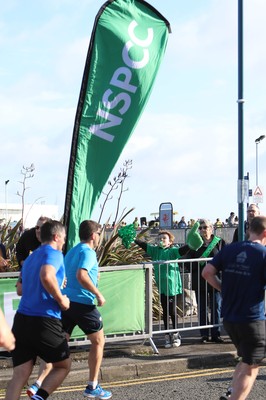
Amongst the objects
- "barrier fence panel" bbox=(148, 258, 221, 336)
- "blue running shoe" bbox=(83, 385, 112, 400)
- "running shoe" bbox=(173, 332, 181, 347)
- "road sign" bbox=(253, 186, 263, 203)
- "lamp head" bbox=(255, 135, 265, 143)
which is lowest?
"blue running shoe" bbox=(83, 385, 112, 400)

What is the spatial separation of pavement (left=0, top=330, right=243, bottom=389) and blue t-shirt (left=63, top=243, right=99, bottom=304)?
1.28m

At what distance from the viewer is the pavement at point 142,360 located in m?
8.00

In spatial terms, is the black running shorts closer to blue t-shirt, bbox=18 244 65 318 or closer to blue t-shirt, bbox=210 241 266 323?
blue t-shirt, bbox=18 244 65 318

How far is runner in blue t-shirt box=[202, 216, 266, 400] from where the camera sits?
5.80 meters

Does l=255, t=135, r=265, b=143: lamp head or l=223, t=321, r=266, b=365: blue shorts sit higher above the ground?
l=255, t=135, r=265, b=143: lamp head

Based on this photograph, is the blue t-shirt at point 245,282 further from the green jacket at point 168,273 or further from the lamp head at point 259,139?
the lamp head at point 259,139

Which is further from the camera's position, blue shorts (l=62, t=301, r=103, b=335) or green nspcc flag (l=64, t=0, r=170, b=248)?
green nspcc flag (l=64, t=0, r=170, b=248)

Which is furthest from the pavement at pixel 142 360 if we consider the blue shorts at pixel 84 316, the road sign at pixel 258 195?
the road sign at pixel 258 195

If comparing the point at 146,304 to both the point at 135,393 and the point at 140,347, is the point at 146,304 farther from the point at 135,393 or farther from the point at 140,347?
the point at 135,393

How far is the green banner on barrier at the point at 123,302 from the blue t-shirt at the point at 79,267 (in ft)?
6.14

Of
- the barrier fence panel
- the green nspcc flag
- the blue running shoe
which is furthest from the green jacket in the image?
the blue running shoe

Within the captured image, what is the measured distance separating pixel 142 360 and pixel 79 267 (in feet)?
7.51

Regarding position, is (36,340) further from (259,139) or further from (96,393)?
(259,139)

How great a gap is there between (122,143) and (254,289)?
146 inches
